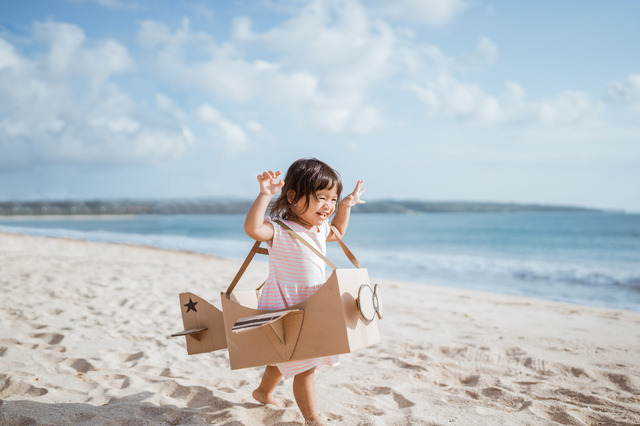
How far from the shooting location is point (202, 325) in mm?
2365

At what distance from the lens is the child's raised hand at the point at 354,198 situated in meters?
2.45

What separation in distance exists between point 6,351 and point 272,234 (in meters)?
2.53

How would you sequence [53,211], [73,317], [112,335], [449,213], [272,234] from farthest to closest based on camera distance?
[449,213]
[53,211]
[73,317]
[112,335]
[272,234]

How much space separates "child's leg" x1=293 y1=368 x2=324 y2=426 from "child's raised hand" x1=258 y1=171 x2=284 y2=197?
945 millimetres

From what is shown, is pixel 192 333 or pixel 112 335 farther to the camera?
pixel 112 335

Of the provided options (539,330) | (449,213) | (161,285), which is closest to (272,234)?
(539,330)

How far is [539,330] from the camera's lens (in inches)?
186

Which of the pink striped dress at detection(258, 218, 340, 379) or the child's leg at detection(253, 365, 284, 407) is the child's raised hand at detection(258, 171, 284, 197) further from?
the child's leg at detection(253, 365, 284, 407)

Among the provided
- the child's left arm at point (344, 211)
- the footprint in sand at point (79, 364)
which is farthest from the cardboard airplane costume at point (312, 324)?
the footprint in sand at point (79, 364)

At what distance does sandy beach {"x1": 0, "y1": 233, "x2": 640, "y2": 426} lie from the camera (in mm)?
2311

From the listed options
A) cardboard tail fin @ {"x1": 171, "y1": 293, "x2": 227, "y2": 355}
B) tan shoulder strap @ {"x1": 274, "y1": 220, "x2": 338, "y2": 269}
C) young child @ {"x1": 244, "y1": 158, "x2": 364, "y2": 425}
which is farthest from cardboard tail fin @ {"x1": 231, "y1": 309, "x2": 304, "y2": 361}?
cardboard tail fin @ {"x1": 171, "y1": 293, "x2": 227, "y2": 355}

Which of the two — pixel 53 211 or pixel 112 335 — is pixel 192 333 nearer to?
pixel 112 335

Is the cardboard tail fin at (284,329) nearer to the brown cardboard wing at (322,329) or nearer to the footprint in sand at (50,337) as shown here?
the brown cardboard wing at (322,329)

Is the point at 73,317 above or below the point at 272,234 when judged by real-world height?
below
